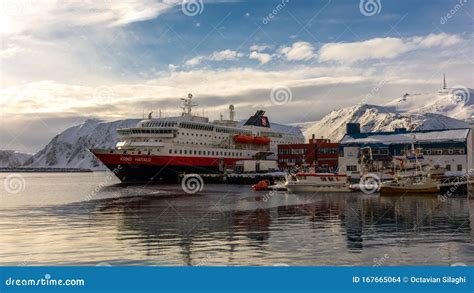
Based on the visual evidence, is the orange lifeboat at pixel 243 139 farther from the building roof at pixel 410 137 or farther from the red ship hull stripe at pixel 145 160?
the building roof at pixel 410 137

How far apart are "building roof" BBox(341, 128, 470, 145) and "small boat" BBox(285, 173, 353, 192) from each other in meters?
16.7

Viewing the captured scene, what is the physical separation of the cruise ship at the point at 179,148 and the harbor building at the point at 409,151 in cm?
2606

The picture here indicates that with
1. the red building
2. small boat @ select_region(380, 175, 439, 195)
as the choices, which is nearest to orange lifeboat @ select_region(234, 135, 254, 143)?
the red building

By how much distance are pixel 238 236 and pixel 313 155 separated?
84.3m

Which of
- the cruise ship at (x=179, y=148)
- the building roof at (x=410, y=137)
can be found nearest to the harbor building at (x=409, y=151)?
the building roof at (x=410, y=137)

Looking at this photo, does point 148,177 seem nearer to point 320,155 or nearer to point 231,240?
point 320,155

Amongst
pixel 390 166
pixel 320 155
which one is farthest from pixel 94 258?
pixel 320 155

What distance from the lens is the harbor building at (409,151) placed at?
76312mm

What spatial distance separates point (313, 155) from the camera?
108m

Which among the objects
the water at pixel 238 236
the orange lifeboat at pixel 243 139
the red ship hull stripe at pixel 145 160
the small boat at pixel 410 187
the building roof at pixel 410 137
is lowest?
the water at pixel 238 236

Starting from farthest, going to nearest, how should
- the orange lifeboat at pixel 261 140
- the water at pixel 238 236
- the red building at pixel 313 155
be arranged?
1. the orange lifeboat at pixel 261 140
2. the red building at pixel 313 155
3. the water at pixel 238 236

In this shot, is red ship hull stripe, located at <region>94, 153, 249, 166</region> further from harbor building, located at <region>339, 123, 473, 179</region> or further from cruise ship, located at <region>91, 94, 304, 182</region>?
harbor building, located at <region>339, 123, 473, 179</region>

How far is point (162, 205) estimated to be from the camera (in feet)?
146

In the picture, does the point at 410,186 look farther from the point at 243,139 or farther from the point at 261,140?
the point at 261,140
